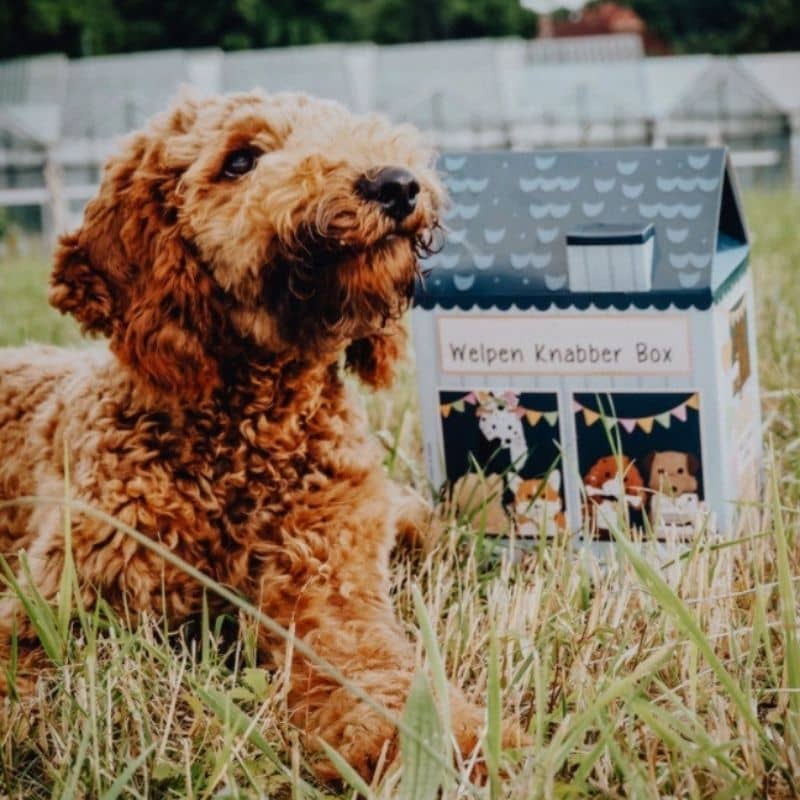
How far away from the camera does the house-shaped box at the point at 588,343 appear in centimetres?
257

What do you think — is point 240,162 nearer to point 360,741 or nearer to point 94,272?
point 94,272

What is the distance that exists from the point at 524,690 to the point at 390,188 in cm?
88

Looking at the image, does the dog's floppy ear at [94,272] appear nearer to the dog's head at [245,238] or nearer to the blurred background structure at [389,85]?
the dog's head at [245,238]

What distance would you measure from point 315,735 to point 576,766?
1.40 ft

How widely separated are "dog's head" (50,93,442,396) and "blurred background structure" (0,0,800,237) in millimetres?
18025

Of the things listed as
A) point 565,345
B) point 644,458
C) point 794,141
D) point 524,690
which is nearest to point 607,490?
point 644,458

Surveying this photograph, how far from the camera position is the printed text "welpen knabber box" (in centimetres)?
257

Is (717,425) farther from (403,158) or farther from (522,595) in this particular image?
(403,158)

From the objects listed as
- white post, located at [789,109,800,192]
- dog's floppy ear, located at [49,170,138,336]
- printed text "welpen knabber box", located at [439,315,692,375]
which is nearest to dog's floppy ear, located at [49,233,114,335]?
dog's floppy ear, located at [49,170,138,336]

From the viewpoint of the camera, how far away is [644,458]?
2.63 m

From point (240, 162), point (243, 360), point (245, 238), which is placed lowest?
point (243, 360)

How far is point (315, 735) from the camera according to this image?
75.1 inches

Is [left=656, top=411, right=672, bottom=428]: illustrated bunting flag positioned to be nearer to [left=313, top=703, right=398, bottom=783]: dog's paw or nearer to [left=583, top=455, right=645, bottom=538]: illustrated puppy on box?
[left=583, top=455, right=645, bottom=538]: illustrated puppy on box

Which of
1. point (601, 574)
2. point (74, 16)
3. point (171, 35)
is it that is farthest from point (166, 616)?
point (171, 35)
